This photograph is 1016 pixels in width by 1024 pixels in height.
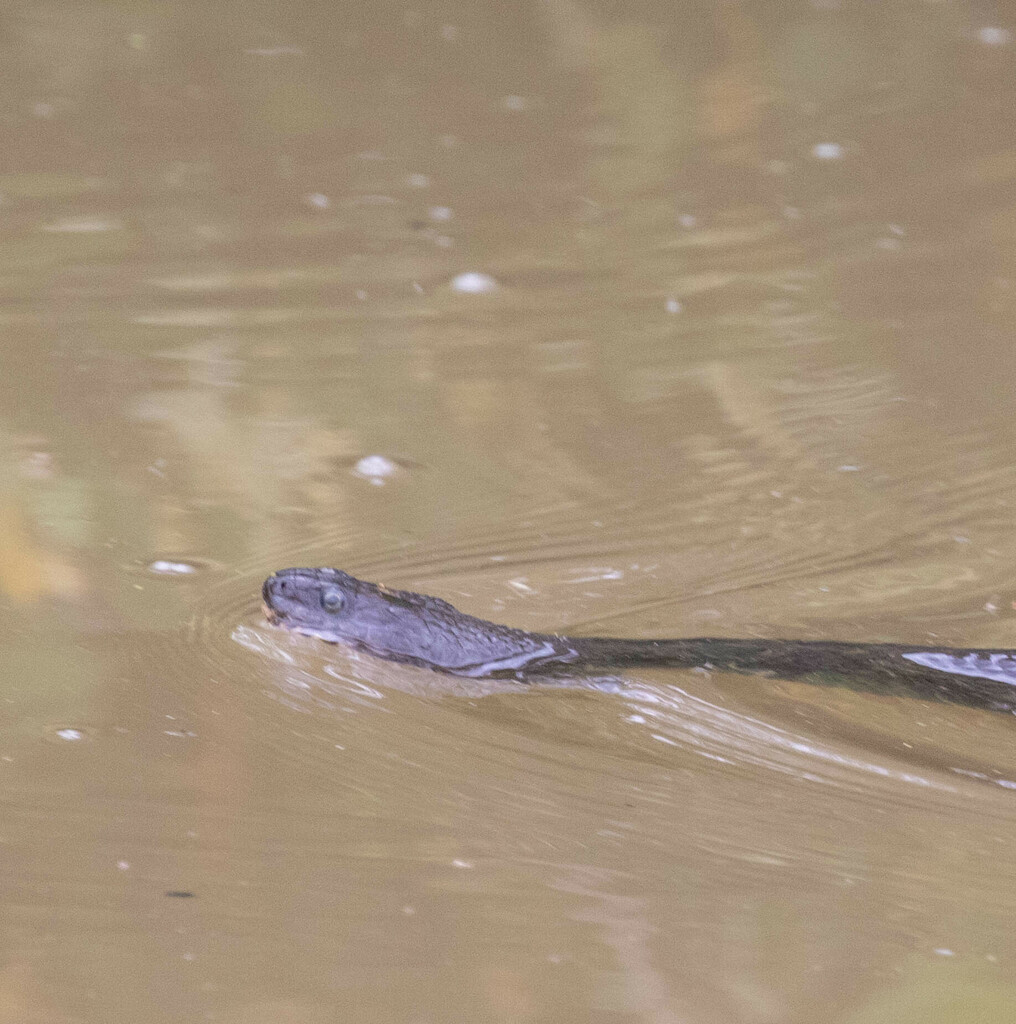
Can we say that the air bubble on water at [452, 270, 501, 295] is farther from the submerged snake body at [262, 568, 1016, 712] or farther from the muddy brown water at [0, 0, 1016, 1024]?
the submerged snake body at [262, 568, 1016, 712]

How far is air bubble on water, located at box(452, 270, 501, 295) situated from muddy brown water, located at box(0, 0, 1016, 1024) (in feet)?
0.05

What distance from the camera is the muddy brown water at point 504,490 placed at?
69.0 inches

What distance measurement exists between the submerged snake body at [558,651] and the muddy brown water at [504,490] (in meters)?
0.05

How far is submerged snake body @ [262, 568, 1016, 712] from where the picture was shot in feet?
8.18

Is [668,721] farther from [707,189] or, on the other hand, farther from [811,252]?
[707,189]

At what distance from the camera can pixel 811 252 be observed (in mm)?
3965

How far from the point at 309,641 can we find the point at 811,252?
2201mm

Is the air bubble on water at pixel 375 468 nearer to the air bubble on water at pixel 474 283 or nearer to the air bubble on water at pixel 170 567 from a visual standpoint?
the air bubble on water at pixel 170 567

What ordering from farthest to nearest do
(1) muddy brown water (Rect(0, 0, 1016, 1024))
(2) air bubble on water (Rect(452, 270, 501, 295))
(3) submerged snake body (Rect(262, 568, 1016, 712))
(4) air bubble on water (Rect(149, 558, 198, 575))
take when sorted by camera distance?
1. (2) air bubble on water (Rect(452, 270, 501, 295))
2. (4) air bubble on water (Rect(149, 558, 198, 575))
3. (3) submerged snake body (Rect(262, 568, 1016, 712))
4. (1) muddy brown water (Rect(0, 0, 1016, 1024))

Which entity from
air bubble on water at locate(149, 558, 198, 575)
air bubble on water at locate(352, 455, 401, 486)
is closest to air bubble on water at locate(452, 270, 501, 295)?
air bubble on water at locate(352, 455, 401, 486)

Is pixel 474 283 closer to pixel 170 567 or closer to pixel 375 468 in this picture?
pixel 375 468

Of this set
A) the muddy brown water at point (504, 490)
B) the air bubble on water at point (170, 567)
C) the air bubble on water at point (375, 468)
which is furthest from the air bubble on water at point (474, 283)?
the air bubble on water at point (170, 567)

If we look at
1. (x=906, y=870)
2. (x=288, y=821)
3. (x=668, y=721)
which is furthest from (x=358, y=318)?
(x=906, y=870)

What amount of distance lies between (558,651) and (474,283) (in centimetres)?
168
